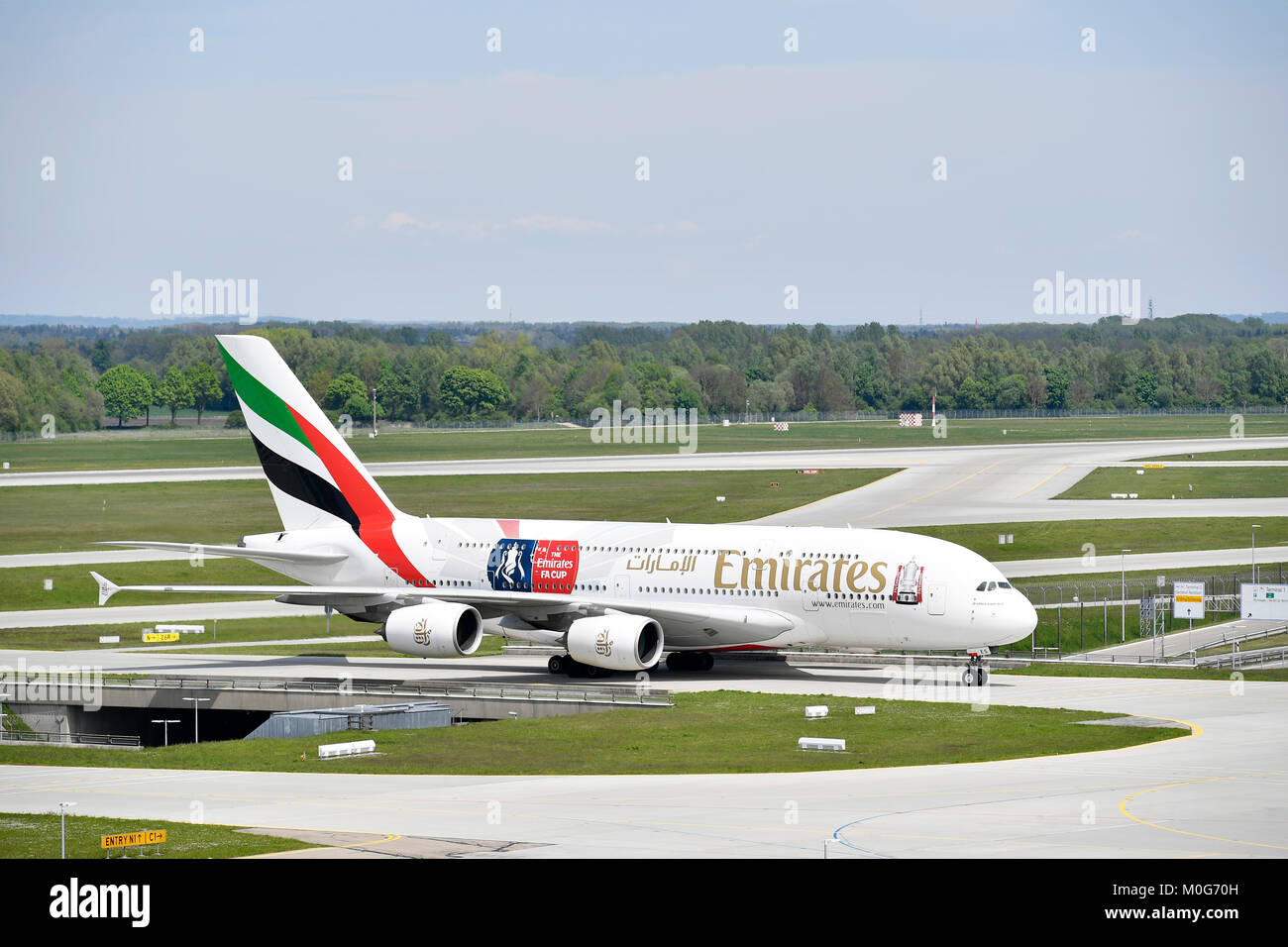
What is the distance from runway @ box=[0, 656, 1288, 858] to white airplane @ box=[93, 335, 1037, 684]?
11.8 metres

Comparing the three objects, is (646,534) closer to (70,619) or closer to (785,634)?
(785,634)

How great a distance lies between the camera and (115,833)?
3444cm

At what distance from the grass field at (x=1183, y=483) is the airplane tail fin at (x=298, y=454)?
77402 millimetres

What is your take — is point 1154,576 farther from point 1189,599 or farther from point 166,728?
point 166,728

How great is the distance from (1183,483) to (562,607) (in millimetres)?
95479

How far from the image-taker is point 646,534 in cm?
6209

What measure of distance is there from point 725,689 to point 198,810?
24147 millimetres

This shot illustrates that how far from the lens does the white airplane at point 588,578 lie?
56656 millimetres

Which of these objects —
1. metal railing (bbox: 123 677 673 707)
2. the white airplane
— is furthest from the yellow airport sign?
the white airplane

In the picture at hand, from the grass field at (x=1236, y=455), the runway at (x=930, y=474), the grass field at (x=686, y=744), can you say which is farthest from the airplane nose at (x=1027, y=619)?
the grass field at (x=1236, y=455)

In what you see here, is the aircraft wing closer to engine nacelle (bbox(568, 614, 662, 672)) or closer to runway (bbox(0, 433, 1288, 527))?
engine nacelle (bbox(568, 614, 662, 672))

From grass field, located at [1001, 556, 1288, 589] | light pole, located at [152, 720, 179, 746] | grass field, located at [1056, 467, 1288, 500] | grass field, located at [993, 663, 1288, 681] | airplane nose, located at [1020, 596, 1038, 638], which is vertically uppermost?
grass field, located at [1056, 467, 1288, 500]

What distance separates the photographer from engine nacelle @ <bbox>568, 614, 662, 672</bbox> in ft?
191
